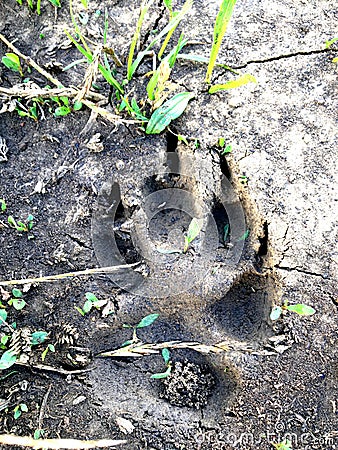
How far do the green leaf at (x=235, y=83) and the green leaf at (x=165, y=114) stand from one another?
0.11m

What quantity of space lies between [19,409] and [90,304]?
40cm

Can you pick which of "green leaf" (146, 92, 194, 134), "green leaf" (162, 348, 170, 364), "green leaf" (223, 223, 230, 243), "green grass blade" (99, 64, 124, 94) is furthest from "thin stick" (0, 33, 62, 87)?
"green leaf" (162, 348, 170, 364)

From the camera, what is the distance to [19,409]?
1.60 metres

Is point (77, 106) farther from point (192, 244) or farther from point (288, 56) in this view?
point (288, 56)

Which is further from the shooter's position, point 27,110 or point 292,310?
point 27,110

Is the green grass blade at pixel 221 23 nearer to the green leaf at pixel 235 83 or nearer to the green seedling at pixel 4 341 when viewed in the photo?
the green leaf at pixel 235 83

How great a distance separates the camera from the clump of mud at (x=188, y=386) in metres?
1.61

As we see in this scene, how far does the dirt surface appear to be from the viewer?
159 cm

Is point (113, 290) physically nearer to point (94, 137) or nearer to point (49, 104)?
A: point (94, 137)

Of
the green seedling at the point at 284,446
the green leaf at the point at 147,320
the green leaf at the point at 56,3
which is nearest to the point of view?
the green seedling at the point at 284,446

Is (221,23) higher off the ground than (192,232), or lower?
higher

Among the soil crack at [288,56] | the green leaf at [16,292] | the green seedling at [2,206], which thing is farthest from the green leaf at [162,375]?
the soil crack at [288,56]

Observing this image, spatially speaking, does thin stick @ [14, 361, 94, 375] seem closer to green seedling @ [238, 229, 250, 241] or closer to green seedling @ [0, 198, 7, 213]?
green seedling @ [0, 198, 7, 213]

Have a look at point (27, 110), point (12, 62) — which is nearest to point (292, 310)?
point (27, 110)
